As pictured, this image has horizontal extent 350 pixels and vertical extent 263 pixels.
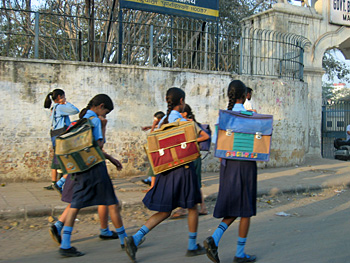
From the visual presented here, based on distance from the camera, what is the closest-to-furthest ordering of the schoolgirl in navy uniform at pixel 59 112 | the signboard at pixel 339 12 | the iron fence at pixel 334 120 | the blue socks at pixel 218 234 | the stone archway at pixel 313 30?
the blue socks at pixel 218 234 < the schoolgirl in navy uniform at pixel 59 112 < the stone archway at pixel 313 30 < the signboard at pixel 339 12 < the iron fence at pixel 334 120

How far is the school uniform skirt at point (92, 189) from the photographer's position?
3863mm

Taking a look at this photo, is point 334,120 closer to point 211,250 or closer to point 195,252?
point 195,252

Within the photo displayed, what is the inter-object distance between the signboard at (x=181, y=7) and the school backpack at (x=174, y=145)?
609 centimetres

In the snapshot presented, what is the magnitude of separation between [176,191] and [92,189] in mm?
858

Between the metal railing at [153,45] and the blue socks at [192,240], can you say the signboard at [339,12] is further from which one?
the blue socks at [192,240]

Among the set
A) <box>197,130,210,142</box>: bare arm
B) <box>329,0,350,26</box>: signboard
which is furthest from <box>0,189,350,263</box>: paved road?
<box>329,0,350,26</box>: signboard

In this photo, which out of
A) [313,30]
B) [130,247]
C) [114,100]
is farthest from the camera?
[313,30]

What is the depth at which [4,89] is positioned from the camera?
746 cm

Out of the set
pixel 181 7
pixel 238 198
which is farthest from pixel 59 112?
pixel 181 7

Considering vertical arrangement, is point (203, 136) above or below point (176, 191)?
above

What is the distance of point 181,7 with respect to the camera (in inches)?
387

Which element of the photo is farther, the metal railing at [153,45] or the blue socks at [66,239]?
the metal railing at [153,45]

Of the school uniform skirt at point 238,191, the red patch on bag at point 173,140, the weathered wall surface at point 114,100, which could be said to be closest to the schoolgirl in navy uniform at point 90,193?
the red patch on bag at point 173,140

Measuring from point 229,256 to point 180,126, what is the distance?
1.46 metres
